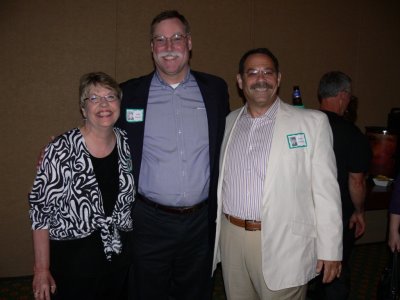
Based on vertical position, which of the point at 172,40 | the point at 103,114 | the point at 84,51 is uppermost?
the point at 84,51

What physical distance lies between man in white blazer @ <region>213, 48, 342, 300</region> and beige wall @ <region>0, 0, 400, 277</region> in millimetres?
2167

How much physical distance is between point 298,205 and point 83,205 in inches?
48.3

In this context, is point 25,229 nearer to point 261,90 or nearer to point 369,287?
point 261,90

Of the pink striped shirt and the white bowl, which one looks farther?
the white bowl

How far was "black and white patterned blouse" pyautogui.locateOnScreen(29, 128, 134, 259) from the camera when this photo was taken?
75.7 inches

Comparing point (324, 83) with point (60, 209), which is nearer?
point (60, 209)

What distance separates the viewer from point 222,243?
226cm

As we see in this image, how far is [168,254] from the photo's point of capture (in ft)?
7.95

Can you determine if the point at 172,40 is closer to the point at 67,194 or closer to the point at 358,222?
the point at 67,194

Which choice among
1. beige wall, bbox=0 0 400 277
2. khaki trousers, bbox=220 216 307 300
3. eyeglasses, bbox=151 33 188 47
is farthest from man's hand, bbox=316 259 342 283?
beige wall, bbox=0 0 400 277

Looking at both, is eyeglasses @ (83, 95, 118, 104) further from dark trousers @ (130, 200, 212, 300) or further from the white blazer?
the white blazer

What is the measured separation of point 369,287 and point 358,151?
1.85 m

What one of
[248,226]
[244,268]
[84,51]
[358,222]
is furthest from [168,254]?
[84,51]

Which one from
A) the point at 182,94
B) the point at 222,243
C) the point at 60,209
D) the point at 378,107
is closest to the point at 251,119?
the point at 182,94
